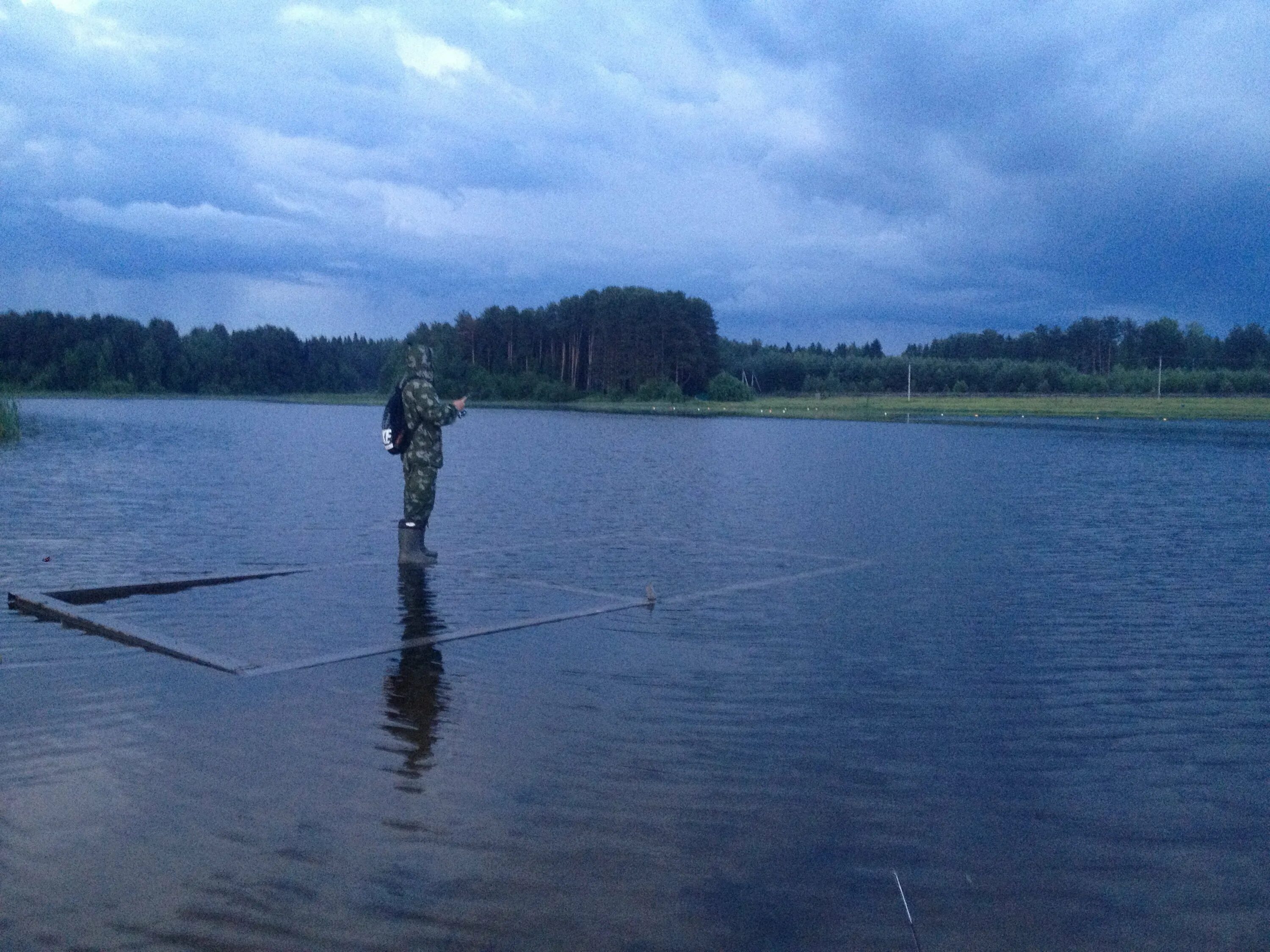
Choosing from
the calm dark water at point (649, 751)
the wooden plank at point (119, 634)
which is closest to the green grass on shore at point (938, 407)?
the calm dark water at point (649, 751)

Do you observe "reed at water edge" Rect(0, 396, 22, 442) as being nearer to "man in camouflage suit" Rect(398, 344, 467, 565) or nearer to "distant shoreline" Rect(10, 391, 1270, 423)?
"man in camouflage suit" Rect(398, 344, 467, 565)

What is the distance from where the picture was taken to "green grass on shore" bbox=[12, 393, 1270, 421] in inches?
2862

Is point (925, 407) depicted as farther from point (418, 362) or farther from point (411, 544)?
point (418, 362)

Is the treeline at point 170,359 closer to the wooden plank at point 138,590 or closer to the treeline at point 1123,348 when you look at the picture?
the treeline at point 1123,348

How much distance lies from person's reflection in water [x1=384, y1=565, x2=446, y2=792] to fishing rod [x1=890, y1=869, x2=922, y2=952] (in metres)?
2.07

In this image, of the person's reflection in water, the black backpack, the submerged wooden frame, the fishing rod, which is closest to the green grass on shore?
the black backpack

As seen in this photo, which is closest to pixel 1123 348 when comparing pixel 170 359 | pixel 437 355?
pixel 437 355

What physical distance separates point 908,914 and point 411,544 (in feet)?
25.6

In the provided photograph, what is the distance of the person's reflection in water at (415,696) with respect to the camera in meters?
5.49

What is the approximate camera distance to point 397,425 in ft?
35.4

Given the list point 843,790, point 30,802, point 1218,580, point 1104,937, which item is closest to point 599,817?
point 843,790

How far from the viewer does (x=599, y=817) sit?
15.8 feet

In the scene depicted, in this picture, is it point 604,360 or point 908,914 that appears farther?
point 604,360

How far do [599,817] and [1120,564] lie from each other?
925 cm
